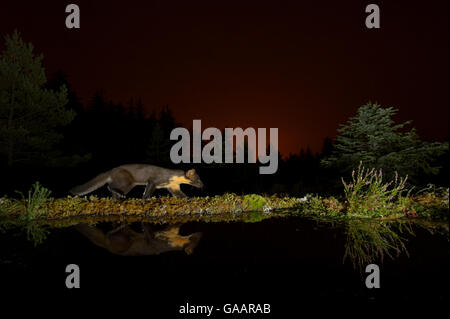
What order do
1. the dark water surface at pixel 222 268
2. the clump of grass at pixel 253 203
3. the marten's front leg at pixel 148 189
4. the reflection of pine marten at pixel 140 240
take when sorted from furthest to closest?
the marten's front leg at pixel 148 189
the clump of grass at pixel 253 203
the reflection of pine marten at pixel 140 240
the dark water surface at pixel 222 268

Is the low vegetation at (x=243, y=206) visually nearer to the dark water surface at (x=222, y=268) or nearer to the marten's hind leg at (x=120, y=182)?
the marten's hind leg at (x=120, y=182)

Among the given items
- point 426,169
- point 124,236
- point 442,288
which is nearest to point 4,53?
point 124,236

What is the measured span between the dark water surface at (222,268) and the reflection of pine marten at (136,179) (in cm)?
398

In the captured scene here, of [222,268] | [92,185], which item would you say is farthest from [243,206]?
[222,268]

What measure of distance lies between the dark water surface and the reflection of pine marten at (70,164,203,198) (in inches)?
157

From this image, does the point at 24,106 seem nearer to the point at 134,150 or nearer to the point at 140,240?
the point at 140,240

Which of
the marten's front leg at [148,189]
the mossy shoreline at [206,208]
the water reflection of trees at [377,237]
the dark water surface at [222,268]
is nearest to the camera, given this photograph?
the dark water surface at [222,268]

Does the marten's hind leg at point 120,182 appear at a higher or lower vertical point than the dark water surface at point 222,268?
higher

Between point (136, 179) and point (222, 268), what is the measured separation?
26.2 ft

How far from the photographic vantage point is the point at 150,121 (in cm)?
4862

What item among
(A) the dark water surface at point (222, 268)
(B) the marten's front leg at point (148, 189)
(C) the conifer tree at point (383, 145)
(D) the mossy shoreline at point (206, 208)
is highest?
(C) the conifer tree at point (383, 145)

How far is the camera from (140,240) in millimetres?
6875

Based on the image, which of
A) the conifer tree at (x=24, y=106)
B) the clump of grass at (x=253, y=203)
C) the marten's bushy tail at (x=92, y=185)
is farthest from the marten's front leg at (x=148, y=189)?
the conifer tree at (x=24, y=106)

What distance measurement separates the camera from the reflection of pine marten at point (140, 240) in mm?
6043
